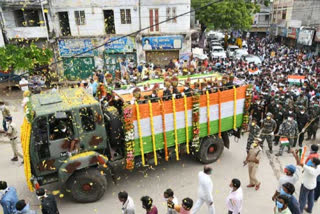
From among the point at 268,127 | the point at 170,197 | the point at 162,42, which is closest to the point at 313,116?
the point at 268,127

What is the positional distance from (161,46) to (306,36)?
14.0 metres

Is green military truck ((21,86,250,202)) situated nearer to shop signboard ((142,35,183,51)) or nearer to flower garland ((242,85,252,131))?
flower garland ((242,85,252,131))

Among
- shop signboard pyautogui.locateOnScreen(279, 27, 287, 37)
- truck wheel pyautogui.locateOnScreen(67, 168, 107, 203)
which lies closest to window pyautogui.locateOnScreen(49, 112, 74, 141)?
truck wheel pyautogui.locateOnScreen(67, 168, 107, 203)

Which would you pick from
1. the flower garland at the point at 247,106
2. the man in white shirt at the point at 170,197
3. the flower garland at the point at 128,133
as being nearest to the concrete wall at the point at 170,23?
the flower garland at the point at 247,106

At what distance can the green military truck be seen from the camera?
211 inches

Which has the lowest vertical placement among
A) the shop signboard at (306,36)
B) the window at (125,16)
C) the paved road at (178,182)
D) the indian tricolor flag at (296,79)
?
the paved road at (178,182)

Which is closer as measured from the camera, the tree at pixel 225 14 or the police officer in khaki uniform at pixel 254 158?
the police officer in khaki uniform at pixel 254 158

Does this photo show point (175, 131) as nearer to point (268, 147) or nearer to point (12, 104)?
point (268, 147)

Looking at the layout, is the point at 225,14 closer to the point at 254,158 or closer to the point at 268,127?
the point at 268,127

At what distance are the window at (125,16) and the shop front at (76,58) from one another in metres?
2.79

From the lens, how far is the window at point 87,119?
5.49 m

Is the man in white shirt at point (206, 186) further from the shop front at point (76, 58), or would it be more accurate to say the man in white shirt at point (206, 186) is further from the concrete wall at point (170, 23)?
the shop front at point (76, 58)

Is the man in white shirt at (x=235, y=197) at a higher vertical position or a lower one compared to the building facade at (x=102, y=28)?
lower

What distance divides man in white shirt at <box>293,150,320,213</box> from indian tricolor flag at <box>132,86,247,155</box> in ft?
7.69
